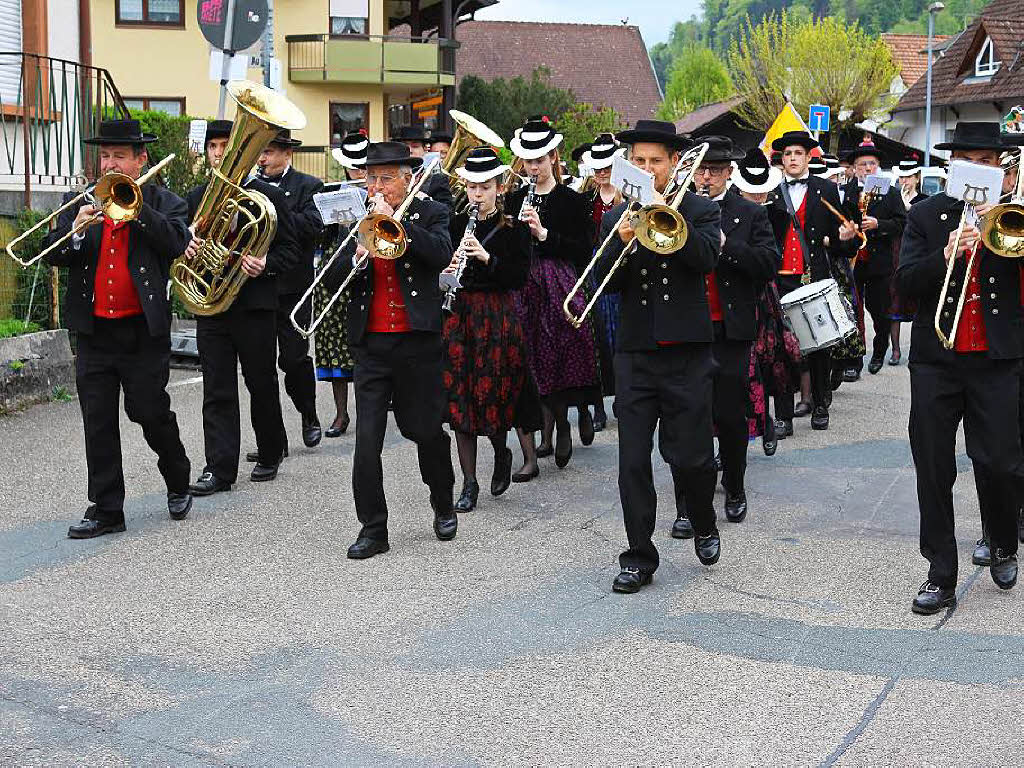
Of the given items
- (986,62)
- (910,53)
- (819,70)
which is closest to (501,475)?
(986,62)

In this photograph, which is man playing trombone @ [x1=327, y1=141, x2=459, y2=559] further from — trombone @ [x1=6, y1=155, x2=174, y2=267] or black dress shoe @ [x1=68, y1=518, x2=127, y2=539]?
black dress shoe @ [x1=68, y1=518, x2=127, y2=539]

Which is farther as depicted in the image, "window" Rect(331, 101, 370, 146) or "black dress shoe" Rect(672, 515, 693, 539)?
"window" Rect(331, 101, 370, 146)

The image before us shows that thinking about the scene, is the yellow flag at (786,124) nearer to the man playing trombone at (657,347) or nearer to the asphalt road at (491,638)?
the asphalt road at (491,638)

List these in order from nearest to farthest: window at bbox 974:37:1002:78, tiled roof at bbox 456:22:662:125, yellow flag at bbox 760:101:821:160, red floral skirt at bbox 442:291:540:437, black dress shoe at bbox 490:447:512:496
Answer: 1. red floral skirt at bbox 442:291:540:437
2. black dress shoe at bbox 490:447:512:496
3. yellow flag at bbox 760:101:821:160
4. window at bbox 974:37:1002:78
5. tiled roof at bbox 456:22:662:125

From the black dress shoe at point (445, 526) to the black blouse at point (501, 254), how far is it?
55.1 inches

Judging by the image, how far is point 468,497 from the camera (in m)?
8.54

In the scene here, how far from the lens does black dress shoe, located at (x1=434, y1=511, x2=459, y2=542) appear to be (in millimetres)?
7832

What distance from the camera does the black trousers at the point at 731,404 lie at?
8.09 metres

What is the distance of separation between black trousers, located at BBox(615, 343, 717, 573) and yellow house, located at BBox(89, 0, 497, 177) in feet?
83.3

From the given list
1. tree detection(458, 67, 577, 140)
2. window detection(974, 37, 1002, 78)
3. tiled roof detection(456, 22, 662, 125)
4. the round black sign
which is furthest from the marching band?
tiled roof detection(456, 22, 662, 125)

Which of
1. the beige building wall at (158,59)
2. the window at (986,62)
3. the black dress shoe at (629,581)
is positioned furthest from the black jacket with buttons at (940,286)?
the window at (986,62)

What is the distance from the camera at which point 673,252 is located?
6680 mm

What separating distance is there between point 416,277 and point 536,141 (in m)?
2.03

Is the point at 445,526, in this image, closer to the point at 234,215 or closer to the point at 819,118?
the point at 234,215
